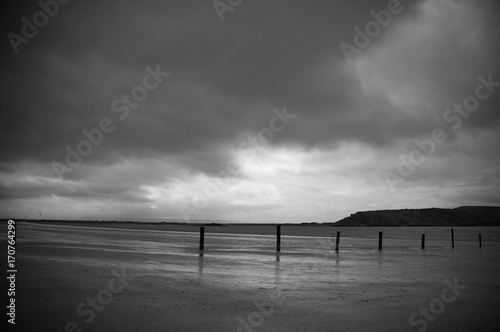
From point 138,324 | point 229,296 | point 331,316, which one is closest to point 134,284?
point 229,296

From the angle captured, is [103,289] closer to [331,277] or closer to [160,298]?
[160,298]

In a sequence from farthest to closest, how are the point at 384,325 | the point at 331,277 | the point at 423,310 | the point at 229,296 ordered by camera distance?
the point at 331,277 < the point at 229,296 < the point at 423,310 < the point at 384,325

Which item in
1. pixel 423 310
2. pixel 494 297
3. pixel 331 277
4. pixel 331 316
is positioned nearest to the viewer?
pixel 331 316

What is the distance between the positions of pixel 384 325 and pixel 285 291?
402cm

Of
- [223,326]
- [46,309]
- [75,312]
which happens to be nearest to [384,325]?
[223,326]

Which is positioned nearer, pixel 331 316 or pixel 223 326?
pixel 223 326

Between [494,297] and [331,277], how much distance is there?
5643 millimetres

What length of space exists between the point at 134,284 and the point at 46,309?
355cm

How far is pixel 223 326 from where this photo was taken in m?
7.30

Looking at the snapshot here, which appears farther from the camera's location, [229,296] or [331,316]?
[229,296]

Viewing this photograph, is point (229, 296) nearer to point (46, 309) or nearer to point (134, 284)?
point (134, 284)

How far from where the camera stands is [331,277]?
1483 centimetres

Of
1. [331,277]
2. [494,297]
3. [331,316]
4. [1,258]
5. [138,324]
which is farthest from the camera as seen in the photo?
[1,258]

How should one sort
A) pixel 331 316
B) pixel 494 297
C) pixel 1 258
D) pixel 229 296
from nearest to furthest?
pixel 331 316 → pixel 229 296 → pixel 494 297 → pixel 1 258
